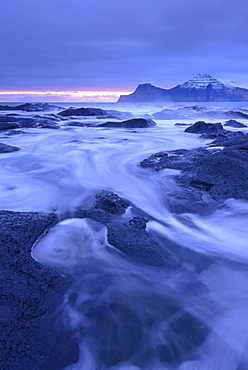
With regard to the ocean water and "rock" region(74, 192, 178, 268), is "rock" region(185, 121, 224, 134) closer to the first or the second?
the ocean water

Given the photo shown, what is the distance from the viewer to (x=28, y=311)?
74.7 inches

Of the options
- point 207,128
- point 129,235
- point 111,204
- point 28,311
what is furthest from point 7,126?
point 28,311

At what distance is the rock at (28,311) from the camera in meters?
1.64

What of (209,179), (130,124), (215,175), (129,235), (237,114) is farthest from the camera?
(237,114)

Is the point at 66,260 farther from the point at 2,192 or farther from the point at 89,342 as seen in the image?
the point at 2,192

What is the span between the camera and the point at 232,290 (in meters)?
2.29

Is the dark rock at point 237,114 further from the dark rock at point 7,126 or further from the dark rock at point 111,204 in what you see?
the dark rock at point 111,204

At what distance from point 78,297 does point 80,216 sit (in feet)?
4.46

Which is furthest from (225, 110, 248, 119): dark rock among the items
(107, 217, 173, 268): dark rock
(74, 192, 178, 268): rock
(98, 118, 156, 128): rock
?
(107, 217, 173, 268): dark rock

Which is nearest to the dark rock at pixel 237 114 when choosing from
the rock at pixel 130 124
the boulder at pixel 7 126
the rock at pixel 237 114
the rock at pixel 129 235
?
the rock at pixel 237 114

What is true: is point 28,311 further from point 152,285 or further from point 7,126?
point 7,126

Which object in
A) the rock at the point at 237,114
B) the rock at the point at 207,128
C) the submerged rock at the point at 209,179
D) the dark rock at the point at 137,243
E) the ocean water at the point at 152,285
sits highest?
the rock at the point at 237,114

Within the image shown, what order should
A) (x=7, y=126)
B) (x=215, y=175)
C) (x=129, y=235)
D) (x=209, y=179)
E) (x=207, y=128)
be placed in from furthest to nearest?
(x=7, y=126)
(x=207, y=128)
(x=215, y=175)
(x=209, y=179)
(x=129, y=235)

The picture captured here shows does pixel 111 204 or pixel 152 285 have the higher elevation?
pixel 111 204
